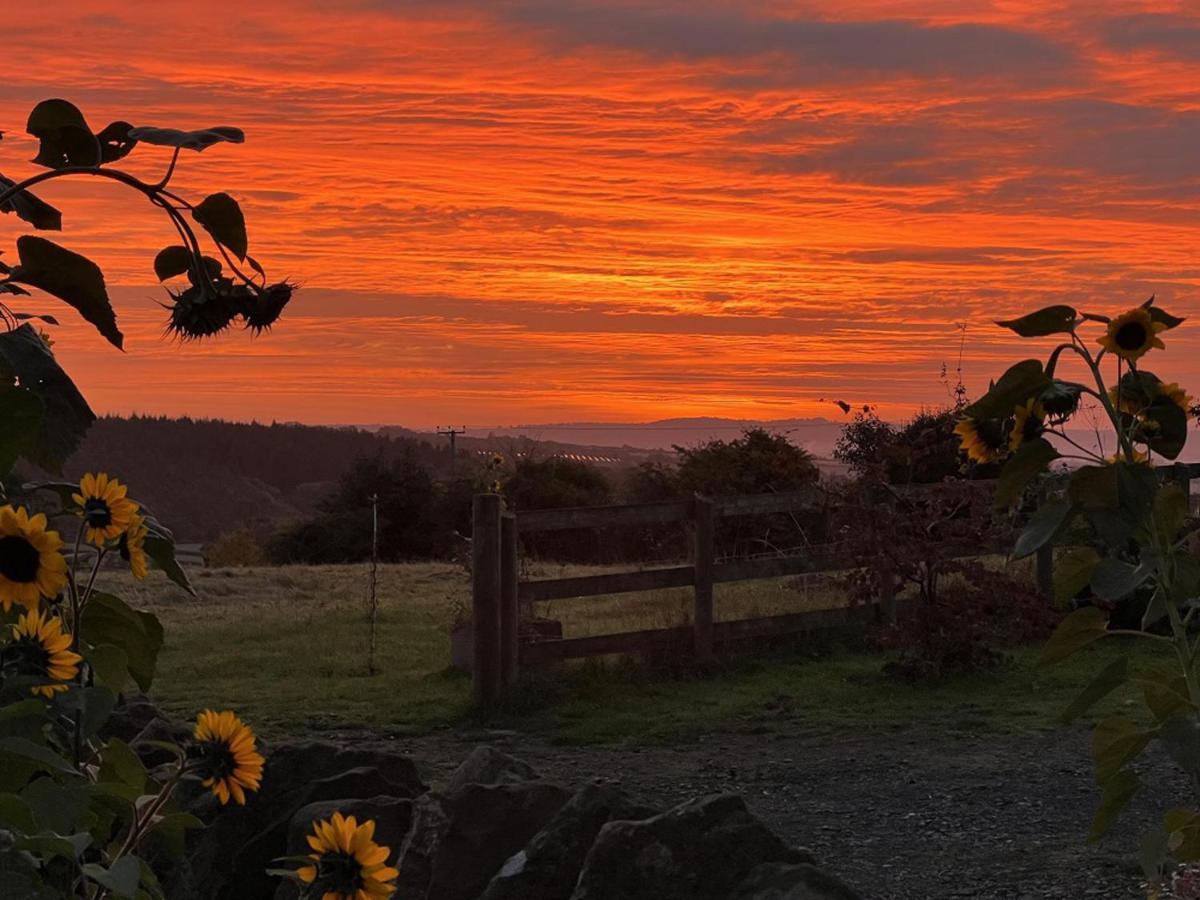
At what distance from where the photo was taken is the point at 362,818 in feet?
15.9

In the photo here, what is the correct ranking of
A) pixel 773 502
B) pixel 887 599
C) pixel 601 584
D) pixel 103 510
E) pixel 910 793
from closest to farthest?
pixel 103 510 → pixel 910 793 → pixel 601 584 → pixel 773 502 → pixel 887 599

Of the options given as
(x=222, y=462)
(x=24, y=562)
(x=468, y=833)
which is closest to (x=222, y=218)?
(x=24, y=562)

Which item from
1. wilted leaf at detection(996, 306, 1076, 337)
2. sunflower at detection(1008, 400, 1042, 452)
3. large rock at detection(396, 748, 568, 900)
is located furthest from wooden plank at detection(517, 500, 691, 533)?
wilted leaf at detection(996, 306, 1076, 337)

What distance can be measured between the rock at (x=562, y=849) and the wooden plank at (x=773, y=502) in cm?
716

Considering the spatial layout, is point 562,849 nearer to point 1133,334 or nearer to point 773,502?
point 1133,334

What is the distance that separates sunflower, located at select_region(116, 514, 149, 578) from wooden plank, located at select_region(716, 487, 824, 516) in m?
9.03

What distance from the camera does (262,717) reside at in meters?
9.52

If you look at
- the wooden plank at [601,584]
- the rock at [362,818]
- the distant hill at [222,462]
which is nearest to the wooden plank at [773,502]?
the wooden plank at [601,584]

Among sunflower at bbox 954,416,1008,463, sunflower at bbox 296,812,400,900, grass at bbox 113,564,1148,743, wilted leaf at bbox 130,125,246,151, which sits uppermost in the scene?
wilted leaf at bbox 130,125,246,151

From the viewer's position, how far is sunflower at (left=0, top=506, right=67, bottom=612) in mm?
2123

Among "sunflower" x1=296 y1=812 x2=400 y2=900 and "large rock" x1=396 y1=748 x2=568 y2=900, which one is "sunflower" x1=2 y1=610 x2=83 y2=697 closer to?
"sunflower" x1=296 y1=812 x2=400 y2=900

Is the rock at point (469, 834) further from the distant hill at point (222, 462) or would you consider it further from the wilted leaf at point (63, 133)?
the distant hill at point (222, 462)

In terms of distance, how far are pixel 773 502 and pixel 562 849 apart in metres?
7.67

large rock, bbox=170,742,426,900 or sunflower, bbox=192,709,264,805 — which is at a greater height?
sunflower, bbox=192,709,264,805
